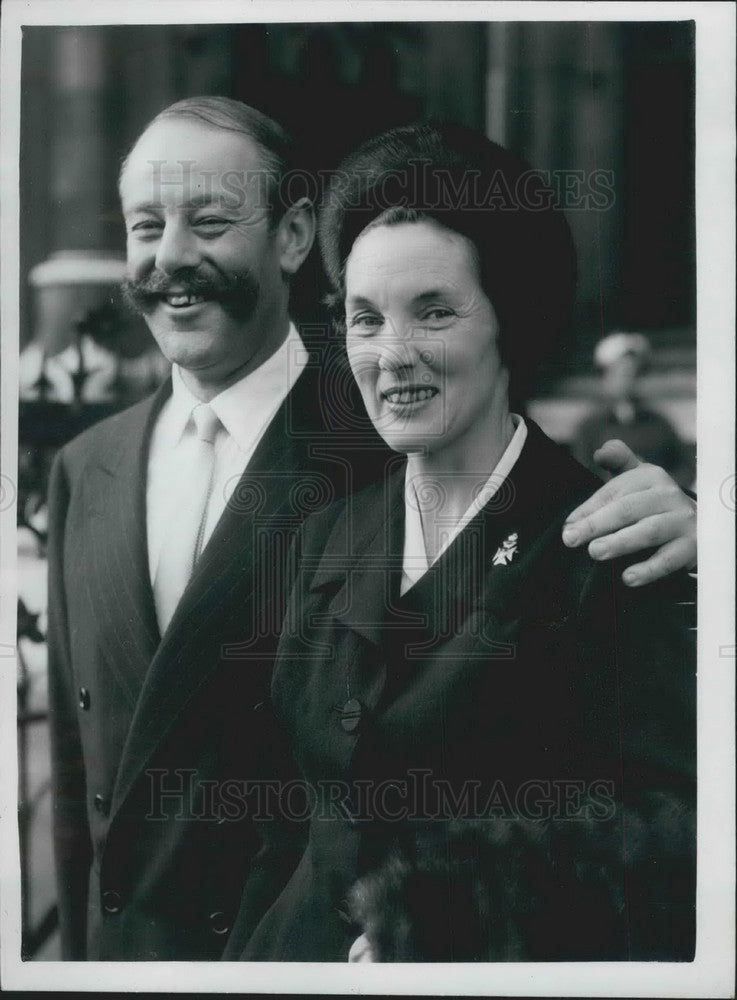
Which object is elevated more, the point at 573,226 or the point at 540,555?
the point at 573,226

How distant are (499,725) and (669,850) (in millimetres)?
636

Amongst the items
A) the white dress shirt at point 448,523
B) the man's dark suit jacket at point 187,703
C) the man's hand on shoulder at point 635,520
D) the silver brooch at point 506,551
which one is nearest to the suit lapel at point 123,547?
the man's dark suit jacket at point 187,703

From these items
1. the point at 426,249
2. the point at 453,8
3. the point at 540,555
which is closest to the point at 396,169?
the point at 426,249

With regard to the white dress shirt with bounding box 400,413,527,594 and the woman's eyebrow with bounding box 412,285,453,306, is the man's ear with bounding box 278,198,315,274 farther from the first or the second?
the white dress shirt with bounding box 400,413,527,594

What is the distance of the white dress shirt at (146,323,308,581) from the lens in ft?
10.9

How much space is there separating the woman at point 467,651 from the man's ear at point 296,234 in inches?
2.1

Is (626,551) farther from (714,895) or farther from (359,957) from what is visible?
(359,957)

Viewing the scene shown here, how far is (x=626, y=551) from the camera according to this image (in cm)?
317

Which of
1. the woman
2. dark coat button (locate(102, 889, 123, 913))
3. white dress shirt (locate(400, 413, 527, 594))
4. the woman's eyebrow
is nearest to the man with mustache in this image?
dark coat button (locate(102, 889, 123, 913))

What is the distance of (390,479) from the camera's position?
129 inches

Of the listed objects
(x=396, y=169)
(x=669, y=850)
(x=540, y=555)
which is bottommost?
(x=669, y=850)

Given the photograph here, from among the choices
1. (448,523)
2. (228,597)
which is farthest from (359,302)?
(228,597)

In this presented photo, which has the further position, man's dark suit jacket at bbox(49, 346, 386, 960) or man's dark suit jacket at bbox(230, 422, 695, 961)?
man's dark suit jacket at bbox(49, 346, 386, 960)

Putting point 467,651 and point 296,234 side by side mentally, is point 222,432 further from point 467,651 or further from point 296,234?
point 467,651
